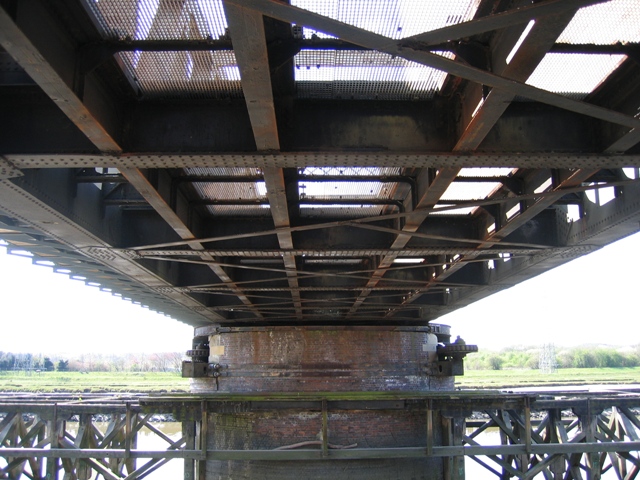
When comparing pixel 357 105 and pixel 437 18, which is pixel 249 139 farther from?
pixel 437 18

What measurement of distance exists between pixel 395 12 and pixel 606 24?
75.7 inches

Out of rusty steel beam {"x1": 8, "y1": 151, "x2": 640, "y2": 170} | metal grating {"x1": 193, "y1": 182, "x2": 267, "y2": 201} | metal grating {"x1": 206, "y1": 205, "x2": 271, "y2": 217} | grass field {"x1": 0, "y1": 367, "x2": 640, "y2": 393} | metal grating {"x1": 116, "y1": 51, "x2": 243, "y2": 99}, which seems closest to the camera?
metal grating {"x1": 116, "y1": 51, "x2": 243, "y2": 99}

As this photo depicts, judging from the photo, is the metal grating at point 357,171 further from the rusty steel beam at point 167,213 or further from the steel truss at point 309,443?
the steel truss at point 309,443

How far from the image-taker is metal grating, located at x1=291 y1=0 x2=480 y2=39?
16.8 feet

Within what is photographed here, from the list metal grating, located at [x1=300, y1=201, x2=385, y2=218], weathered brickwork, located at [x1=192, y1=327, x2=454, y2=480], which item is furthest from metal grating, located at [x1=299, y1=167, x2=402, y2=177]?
weathered brickwork, located at [x1=192, y1=327, x2=454, y2=480]

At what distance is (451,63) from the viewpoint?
448cm

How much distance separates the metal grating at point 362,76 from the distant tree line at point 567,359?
126765 mm

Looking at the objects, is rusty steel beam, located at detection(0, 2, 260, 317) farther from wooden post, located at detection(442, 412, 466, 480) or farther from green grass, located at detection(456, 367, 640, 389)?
green grass, located at detection(456, 367, 640, 389)

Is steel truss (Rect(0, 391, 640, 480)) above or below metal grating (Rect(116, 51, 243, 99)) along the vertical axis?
below

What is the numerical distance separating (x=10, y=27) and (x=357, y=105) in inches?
146

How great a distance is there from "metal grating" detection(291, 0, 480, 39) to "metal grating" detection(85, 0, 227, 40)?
2.60 feet

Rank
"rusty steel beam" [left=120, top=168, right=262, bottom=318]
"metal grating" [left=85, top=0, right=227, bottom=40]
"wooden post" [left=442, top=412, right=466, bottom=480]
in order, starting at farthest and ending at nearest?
"wooden post" [left=442, top=412, right=466, bottom=480] < "rusty steel beam" [left=120, top=168, right=262, bottom=318] < "metal grating" [left=85, top=0, right=227, bottom=40]

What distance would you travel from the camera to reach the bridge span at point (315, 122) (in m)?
4.88

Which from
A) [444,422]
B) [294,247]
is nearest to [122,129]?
[294,247]
